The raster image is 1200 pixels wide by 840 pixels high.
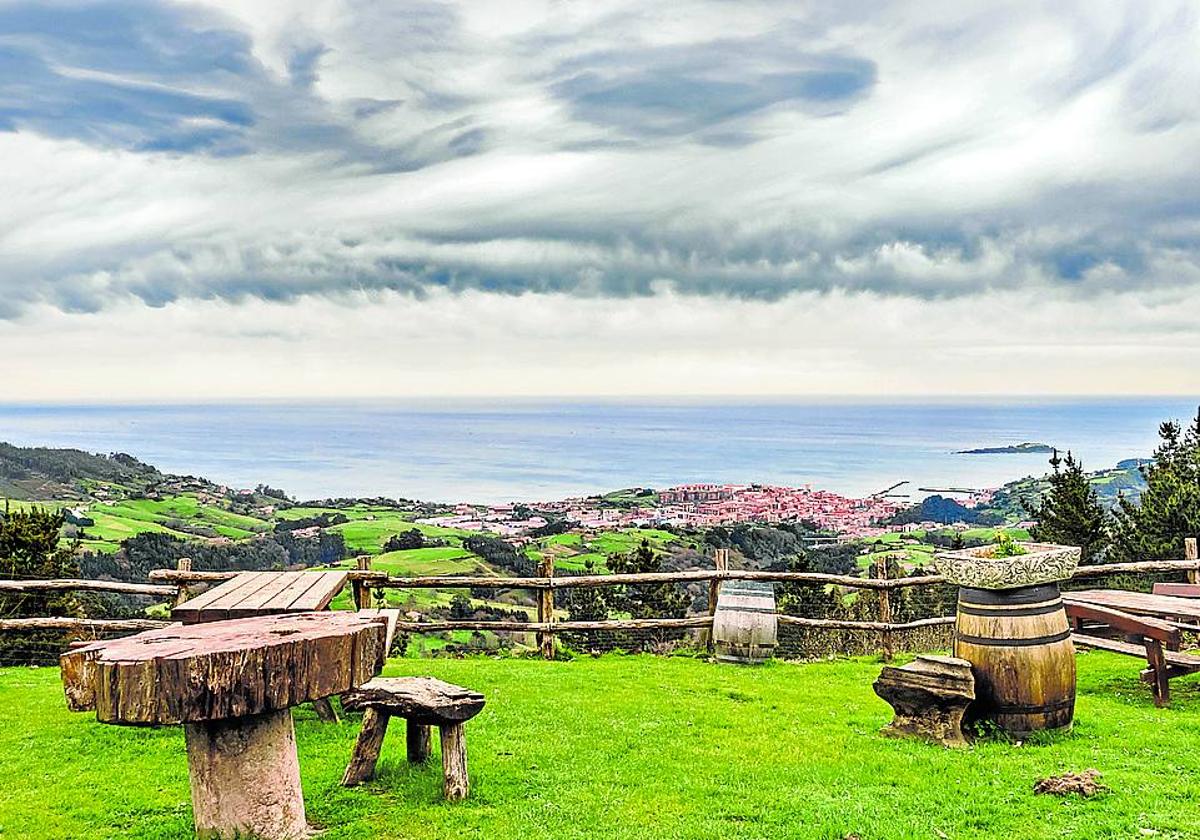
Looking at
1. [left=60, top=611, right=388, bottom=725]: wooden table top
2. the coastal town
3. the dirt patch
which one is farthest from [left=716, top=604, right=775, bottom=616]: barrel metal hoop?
the coastal town

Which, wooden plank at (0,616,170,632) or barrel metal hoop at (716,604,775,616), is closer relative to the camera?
wooden plank at (0,616,170,632)

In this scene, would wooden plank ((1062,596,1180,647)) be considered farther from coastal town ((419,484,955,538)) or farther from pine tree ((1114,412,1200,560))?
coastal town ((419,484,955,538))

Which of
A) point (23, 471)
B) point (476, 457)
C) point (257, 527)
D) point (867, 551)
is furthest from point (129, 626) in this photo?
point (476, 457)

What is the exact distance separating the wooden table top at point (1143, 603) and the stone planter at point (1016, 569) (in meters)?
1.90

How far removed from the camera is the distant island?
9766 centimetres

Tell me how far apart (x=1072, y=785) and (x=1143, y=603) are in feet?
12.1

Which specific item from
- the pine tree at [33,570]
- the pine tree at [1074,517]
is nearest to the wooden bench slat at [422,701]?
the pine tree at [33,570]

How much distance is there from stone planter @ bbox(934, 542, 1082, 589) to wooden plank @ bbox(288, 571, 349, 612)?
464cm

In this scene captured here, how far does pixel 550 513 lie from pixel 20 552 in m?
33.1

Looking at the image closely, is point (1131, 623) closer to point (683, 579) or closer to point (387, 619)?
point (683, 579)

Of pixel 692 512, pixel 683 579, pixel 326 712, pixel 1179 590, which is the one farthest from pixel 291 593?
pixel 692 512

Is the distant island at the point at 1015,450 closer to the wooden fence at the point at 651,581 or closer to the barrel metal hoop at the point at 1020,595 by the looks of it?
the wooden fence at the point at 651,581

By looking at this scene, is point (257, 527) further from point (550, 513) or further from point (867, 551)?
point (867, 551)

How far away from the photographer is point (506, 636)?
14469mm
